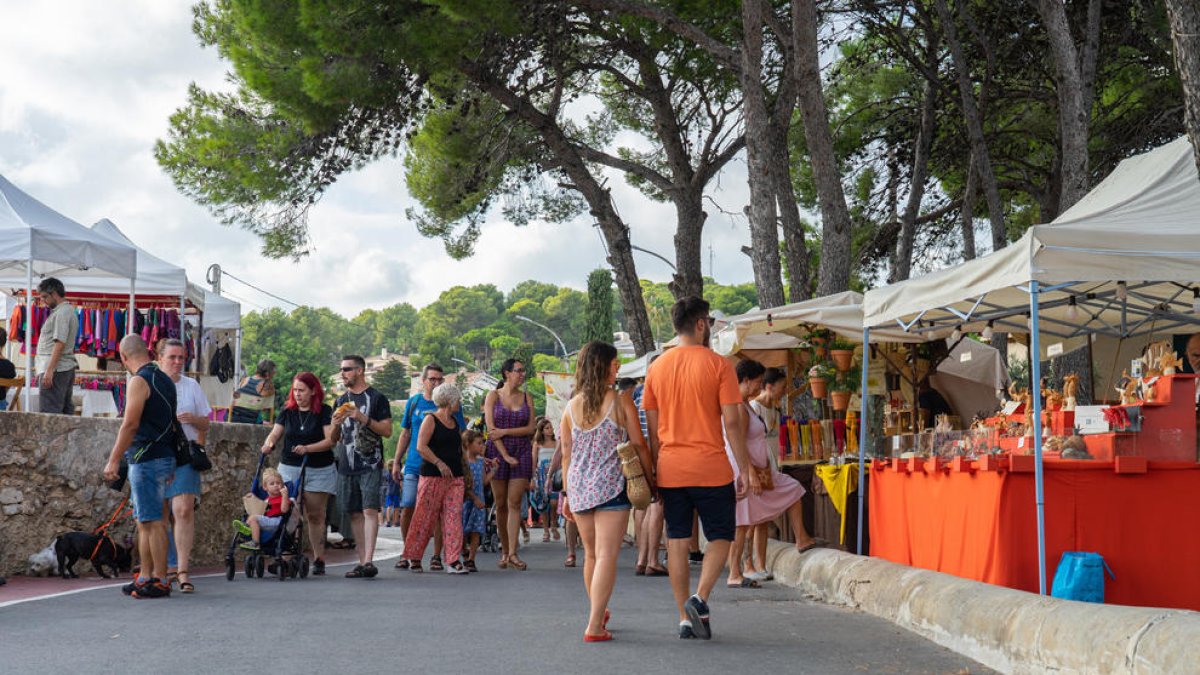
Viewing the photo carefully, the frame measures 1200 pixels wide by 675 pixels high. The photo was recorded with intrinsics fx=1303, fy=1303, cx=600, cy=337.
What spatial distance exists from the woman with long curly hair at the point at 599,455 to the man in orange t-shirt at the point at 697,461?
16 cm

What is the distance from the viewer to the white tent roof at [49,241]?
12.9 m

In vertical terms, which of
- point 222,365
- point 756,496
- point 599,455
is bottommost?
point 756,496

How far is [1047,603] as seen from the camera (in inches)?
236

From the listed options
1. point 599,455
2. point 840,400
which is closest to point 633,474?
point 599,455

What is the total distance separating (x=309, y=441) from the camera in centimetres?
1080

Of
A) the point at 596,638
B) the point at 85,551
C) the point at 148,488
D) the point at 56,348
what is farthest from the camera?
the point at 56,348

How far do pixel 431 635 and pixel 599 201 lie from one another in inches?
600

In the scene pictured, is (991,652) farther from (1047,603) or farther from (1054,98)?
(1054,98)

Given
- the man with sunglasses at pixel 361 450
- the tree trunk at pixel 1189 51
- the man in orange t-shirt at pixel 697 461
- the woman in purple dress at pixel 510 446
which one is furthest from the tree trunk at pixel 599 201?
the tree trunk at pixel 1189 51

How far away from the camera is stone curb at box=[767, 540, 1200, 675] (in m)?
4.84

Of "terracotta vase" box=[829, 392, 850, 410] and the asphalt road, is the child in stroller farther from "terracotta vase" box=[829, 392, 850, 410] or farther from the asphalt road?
"terracotta vase" box=[829, 392, 850, 410]

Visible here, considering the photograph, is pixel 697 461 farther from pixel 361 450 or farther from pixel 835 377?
pixel 835 377

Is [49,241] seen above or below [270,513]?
above

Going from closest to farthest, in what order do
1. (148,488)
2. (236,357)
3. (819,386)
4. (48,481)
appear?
(148,488), (48,481), (819,386), (236,357)
